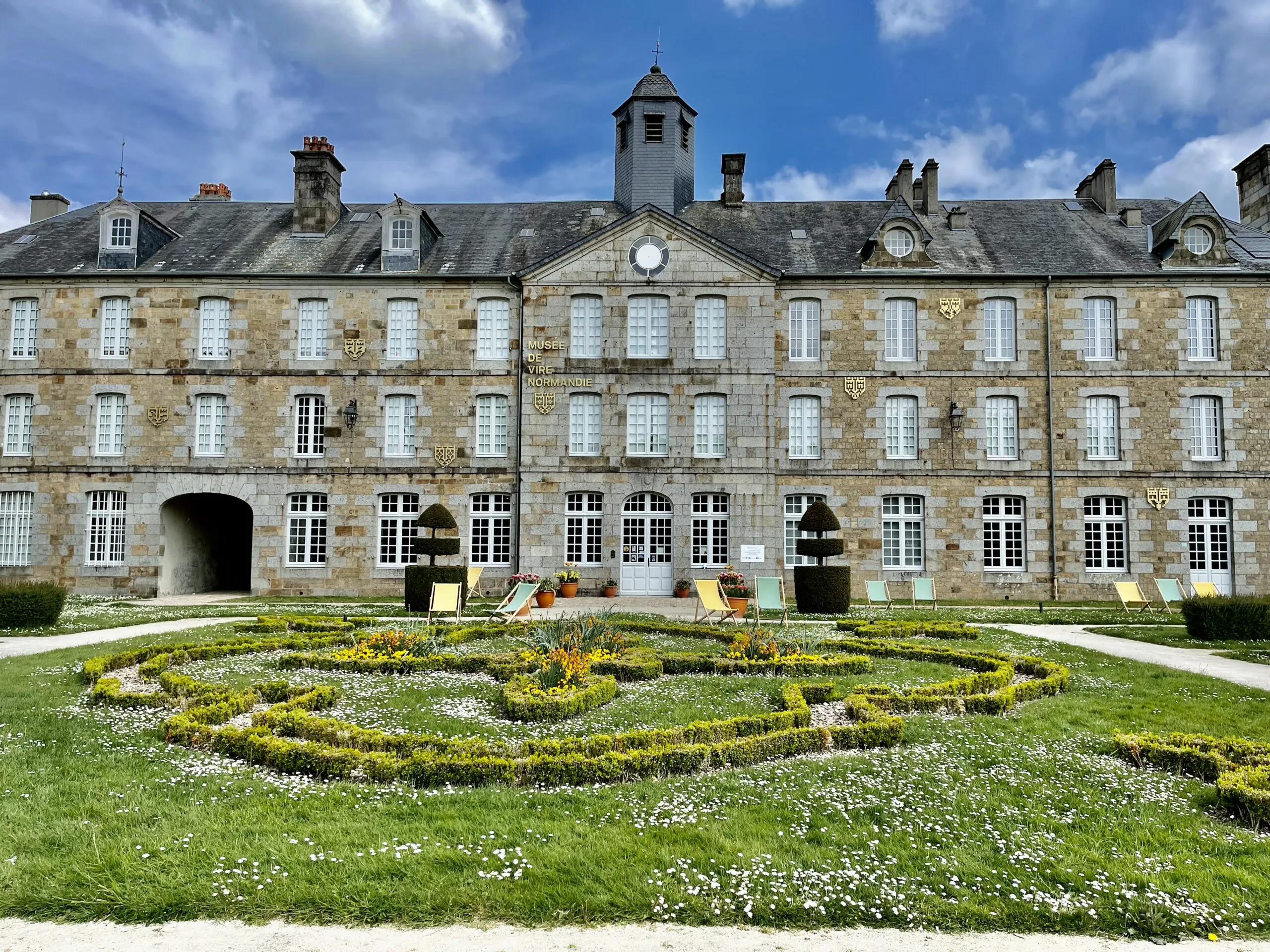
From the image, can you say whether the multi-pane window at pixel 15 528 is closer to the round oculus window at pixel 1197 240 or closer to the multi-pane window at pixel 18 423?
the multi-pane window at pixel 18 423

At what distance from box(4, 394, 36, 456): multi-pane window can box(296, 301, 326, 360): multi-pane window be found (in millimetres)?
7026

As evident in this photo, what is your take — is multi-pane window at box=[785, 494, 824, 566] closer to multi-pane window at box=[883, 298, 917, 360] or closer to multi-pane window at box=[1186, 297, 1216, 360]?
multi-pane window at box=[883, 298, 917, 360]

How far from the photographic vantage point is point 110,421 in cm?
2189

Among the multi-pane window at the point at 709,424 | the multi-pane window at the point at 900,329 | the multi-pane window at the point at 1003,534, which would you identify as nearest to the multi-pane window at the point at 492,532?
the multi-pane window at the point at 709,424

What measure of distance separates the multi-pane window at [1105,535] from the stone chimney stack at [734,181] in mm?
12488

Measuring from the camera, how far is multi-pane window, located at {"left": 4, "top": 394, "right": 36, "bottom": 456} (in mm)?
21984

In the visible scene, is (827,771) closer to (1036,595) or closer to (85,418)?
(1036,595)

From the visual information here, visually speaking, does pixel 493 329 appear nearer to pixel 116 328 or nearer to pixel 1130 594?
pixel 116 328

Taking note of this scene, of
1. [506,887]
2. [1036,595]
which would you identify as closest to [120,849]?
[506,887]

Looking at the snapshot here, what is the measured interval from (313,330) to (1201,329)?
22697 millimetres

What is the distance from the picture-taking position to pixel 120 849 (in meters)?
4.31

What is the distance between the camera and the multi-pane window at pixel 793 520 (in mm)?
21594

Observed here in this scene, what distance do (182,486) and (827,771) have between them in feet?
66.9

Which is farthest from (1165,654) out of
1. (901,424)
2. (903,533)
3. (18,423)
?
(18,423)
